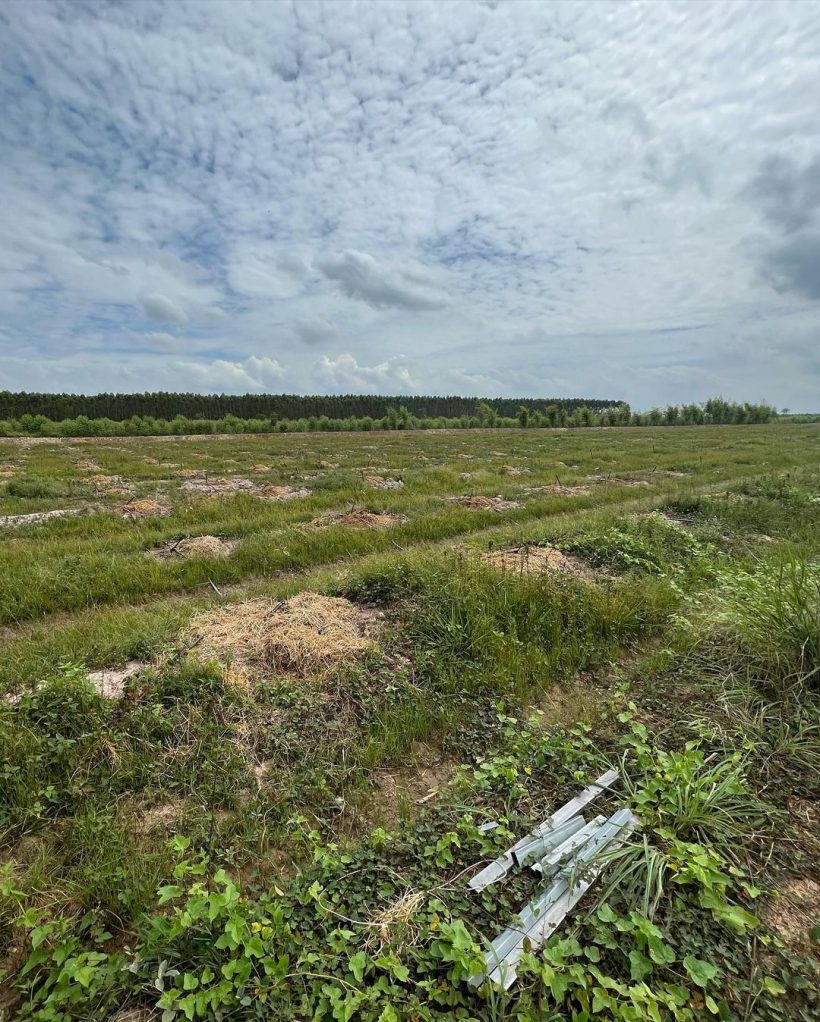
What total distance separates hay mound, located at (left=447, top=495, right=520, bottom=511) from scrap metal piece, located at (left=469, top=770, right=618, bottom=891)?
29.3ft

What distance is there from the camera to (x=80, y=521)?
1025cm

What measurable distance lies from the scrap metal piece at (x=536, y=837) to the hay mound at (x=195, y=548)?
6625mm

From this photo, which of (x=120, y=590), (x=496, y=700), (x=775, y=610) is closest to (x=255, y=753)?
(x=496, y=700)

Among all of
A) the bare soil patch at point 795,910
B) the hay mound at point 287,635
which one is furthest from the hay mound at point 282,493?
the bare soil patch at point 795,910

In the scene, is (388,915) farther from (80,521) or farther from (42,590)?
(80,521)

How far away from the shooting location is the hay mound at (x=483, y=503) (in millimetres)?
12328

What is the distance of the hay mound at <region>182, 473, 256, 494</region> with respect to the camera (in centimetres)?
1474

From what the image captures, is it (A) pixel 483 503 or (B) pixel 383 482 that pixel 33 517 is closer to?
(B) pixel 383 482

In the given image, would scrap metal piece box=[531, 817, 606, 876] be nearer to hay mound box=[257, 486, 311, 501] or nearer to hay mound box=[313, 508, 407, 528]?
hay mound box=[313, 508, 407, 528]

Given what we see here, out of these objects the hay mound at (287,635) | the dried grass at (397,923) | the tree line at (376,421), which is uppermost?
the tree line at (376,421)

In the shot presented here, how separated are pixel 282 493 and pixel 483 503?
5.96 meters

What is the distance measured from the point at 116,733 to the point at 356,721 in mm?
1835

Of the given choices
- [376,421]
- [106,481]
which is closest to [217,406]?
[376,421]

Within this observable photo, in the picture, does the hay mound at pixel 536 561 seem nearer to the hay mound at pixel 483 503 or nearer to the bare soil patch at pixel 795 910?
the bare soil patch at pixel 795 910
